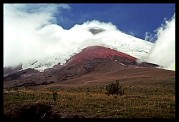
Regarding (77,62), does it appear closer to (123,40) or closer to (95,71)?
(95,71)

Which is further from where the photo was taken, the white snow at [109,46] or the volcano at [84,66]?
the white snow at [109,46]

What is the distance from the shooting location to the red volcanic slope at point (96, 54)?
120050mm

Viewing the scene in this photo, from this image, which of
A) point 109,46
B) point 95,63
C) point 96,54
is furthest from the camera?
point 109,46

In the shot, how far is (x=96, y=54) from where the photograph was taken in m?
123

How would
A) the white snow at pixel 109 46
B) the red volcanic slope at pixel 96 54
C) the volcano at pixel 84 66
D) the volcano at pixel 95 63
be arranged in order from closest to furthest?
the volcano at pixel 84 66 → the volcano at pixel 95 63 → the red volcanic slope at pixel 96 54 → the white snow at pixel 109 46

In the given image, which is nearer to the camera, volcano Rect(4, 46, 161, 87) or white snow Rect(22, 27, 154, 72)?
volcano Rect(4, 46, 161, 87)

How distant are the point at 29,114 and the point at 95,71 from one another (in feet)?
290

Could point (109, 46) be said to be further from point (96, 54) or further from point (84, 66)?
point (84, 66)

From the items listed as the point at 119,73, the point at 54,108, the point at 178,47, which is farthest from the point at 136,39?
the point at 178,47

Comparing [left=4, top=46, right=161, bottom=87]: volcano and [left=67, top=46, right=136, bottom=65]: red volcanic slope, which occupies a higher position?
[left=67, top=46, right=136, bottom=65]: red volcanic slope

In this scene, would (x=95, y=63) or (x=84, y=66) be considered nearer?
(x=84, y=66)

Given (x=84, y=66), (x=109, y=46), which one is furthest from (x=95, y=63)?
(x=109, y=46)

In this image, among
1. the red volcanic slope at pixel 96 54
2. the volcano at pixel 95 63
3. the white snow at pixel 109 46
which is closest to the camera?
the volcano at pixel 95 63

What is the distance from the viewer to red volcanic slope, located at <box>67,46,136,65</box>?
120050mm
